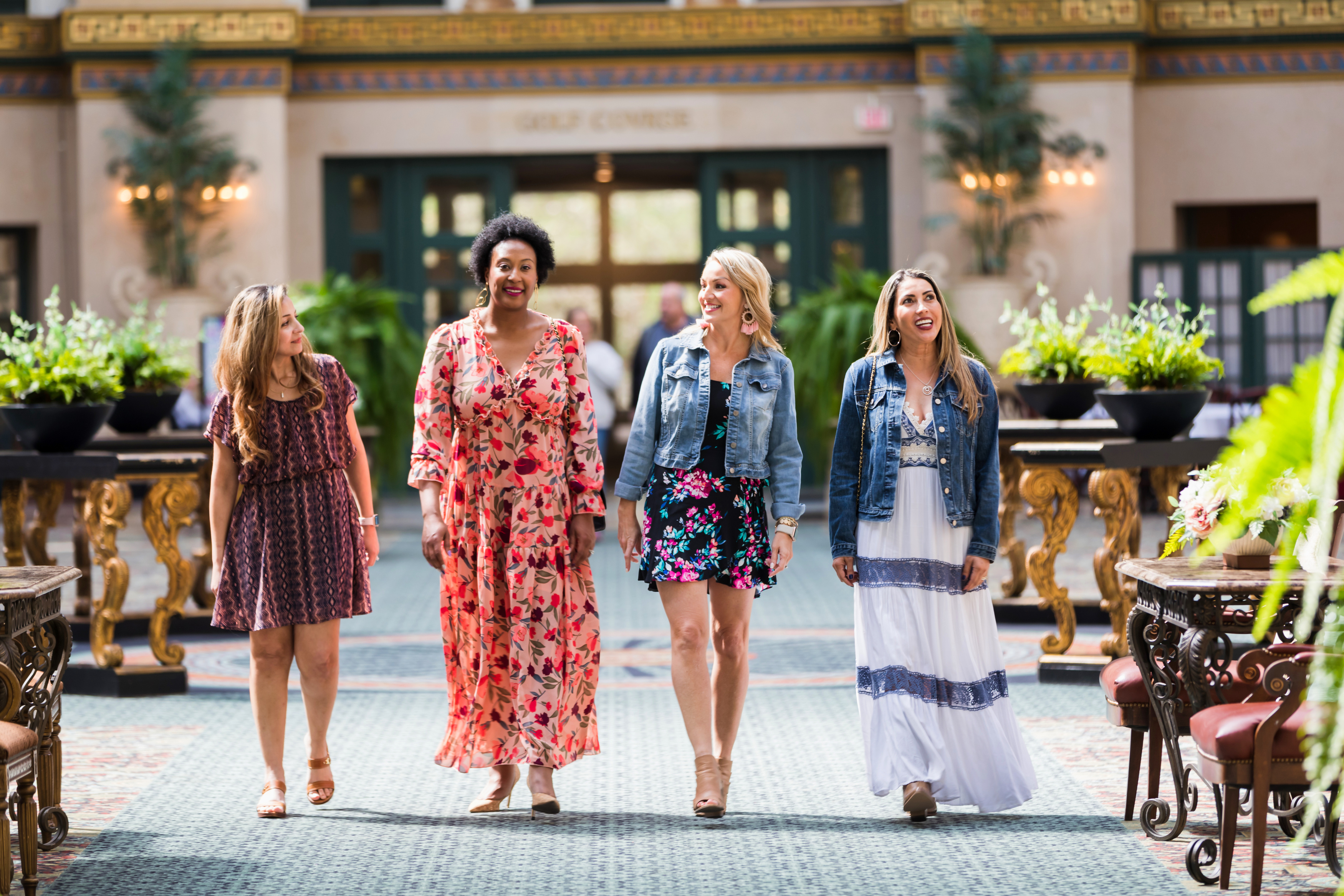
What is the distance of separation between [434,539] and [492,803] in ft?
2.30

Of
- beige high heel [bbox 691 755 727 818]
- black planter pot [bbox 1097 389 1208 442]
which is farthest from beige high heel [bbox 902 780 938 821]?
black planter pot [bbox 1097 389 1208 442]

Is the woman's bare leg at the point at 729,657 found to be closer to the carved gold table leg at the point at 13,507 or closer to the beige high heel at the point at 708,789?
the beige high heel at the point at 708,789

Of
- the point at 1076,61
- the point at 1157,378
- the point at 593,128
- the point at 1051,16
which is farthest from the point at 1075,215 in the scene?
the point at 1157,378

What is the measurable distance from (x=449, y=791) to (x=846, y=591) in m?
4.34

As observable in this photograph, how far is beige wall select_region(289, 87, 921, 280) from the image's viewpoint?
13.9m

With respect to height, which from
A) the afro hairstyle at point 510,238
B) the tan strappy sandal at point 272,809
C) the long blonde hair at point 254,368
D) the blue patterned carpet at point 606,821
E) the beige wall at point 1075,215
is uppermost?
the beige wall at point 1075,215

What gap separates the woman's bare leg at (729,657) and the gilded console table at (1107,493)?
6.44ft

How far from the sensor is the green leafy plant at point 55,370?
5.79 metres

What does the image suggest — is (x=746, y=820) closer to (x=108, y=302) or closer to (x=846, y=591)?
(x=846, y=591)

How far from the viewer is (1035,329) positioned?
6668mm

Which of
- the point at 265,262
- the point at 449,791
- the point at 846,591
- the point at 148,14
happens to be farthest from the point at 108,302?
the point at 449,791

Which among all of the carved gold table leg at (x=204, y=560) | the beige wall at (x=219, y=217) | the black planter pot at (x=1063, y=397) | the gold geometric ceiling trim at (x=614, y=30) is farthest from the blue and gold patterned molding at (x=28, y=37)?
the black planter pot at (x=1063, y=397)

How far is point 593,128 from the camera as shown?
1392cm

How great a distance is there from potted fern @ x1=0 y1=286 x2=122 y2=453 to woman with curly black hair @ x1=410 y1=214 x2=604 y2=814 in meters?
2.27
